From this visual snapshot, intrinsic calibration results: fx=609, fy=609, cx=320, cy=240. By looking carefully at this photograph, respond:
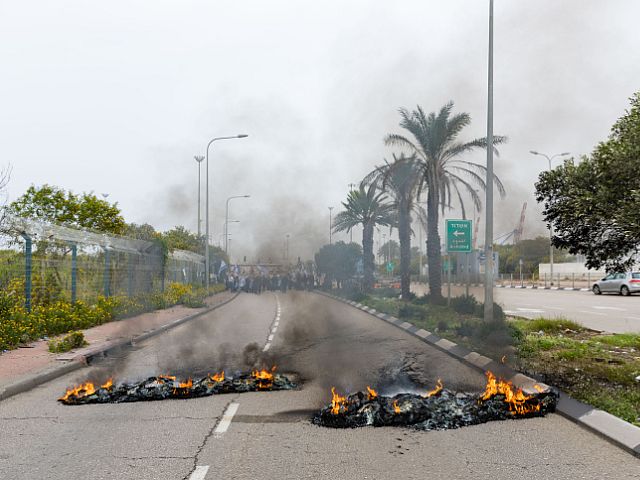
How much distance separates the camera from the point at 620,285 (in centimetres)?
3478

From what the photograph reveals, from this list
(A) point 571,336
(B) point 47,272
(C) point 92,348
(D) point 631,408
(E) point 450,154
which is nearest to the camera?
(D) point 631,408

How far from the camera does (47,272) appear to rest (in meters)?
15.6

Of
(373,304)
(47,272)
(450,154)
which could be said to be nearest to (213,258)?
(373,304)

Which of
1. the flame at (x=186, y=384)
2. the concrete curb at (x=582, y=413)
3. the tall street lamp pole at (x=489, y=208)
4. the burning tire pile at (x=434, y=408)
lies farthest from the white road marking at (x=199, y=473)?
the tall street lamp pole at (x=489, y=208)

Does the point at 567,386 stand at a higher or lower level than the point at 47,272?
lower

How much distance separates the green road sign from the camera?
20391 millimetres

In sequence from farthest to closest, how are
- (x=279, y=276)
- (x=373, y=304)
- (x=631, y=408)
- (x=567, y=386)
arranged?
(x=279, y=276) → (x=373, y=304) → (x=567, y=386) → (x=631, y=408)

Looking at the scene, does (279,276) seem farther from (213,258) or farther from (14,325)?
(14,325)

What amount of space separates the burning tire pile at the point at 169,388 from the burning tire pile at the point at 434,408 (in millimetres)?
1417

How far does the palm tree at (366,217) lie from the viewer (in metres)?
39.0

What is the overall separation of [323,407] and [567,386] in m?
3.31

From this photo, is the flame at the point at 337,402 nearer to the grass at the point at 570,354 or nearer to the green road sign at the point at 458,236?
the grass at the point at 570,354

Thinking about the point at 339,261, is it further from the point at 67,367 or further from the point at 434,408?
the point at 434,408

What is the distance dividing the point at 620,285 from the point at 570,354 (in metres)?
27.6
